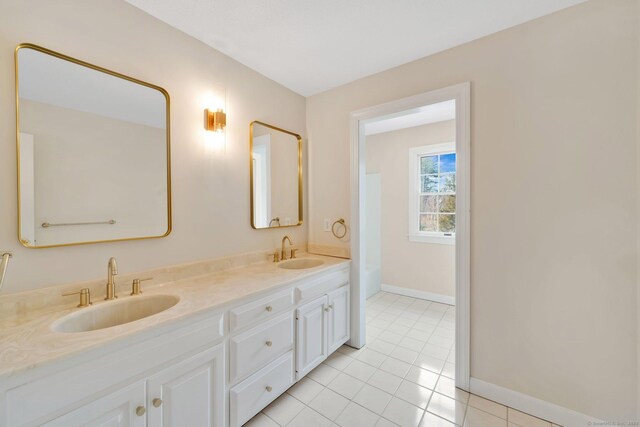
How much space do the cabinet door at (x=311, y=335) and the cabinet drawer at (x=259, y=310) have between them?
17 centimetres

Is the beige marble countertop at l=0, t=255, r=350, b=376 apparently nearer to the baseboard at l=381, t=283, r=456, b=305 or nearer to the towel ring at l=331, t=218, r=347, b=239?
A: the towel ring at l=331, t=218, r=347, b=239

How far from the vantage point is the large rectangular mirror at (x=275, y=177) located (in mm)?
2186

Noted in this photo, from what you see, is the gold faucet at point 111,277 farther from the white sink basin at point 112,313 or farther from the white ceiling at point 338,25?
the white ceiling at point 338,25

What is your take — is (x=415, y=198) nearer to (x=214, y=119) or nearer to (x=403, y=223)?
(x=403, y=223)

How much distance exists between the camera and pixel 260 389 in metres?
1.54

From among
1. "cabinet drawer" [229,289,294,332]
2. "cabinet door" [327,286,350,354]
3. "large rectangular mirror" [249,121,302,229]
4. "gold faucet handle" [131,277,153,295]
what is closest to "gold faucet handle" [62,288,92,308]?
"gold faucet handle" [131,277,153,295]

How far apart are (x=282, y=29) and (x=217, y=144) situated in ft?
2.96

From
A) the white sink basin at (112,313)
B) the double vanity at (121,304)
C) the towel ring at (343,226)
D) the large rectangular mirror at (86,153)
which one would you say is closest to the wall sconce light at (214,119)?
the double vanity at (121,304)

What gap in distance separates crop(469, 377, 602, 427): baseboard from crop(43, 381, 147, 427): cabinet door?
2004 millimetres

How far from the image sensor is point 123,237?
4.77 feet

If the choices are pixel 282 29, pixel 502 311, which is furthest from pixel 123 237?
pixel 502 311

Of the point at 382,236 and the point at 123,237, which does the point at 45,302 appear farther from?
the point at 382,236

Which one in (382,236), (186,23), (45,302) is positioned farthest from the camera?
(382,236)

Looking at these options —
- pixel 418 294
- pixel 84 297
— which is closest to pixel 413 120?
pixel 418 294
